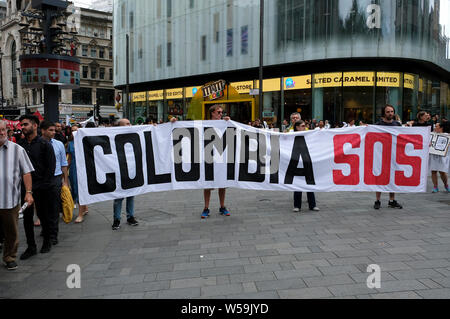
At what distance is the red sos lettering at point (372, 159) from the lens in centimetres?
739

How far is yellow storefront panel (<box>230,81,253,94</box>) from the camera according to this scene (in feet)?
96.6

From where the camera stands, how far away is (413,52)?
23734 millimetres

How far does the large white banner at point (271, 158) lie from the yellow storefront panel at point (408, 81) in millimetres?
19768

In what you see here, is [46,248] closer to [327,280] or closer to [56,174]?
[56,174]

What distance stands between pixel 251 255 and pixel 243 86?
26.0 meters

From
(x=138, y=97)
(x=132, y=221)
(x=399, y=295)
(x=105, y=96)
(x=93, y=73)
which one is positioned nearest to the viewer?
(x=399, y=295)

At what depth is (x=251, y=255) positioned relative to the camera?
198 inches

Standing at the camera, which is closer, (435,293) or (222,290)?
(435,293)

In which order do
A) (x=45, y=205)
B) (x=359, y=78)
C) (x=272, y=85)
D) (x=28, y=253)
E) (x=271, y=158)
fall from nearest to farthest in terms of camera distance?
1. (x=28, y=253)
2. (x=45, y=205)
3. (x=271, y=158)
4. (x=359, y=78)
5. (x=272, y=85)

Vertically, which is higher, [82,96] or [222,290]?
[82,96]

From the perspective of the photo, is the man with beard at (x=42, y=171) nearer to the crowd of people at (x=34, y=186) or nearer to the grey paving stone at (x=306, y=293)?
the crowd of people at (x=34, y=186)

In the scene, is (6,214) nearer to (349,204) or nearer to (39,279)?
(39,279)

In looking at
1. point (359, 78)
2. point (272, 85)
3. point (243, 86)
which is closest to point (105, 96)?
point (243, 86)
